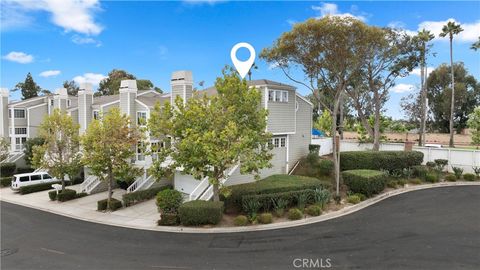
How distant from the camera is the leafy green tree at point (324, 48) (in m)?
22.6

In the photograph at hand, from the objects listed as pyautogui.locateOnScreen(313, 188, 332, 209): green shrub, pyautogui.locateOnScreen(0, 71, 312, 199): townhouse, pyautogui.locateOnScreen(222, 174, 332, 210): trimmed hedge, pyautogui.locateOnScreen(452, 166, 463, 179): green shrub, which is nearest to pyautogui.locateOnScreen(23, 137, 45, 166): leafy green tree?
pyautogui.locateOnScreen(0, 71, 312, 199): townhouse

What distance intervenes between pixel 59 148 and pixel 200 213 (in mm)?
15054

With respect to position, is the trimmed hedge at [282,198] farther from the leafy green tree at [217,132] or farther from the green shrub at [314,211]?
the leafy green tree at [217,132]

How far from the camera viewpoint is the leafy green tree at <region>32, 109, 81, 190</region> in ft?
80.5

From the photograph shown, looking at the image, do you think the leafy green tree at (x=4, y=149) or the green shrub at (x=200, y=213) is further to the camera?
the leafy green tree at (x=4, y=149)

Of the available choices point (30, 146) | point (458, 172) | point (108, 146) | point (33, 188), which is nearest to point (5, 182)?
point (30, 146)

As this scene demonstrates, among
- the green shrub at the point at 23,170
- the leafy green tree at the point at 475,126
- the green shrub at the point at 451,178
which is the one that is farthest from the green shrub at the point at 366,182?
the green shrub at the point at 23,170

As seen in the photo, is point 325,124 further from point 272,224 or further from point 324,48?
point 272,224

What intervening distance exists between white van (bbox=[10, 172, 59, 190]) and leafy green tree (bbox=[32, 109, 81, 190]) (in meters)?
5.74

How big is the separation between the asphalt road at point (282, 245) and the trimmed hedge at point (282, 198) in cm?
253

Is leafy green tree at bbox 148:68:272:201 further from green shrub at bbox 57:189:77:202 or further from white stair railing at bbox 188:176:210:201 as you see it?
green shrub at bbox 57:189:77:202

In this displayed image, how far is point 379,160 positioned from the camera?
2488cm

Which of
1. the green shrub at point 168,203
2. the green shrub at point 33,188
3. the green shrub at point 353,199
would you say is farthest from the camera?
the green shrub at point 33,188

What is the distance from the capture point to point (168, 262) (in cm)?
1220
